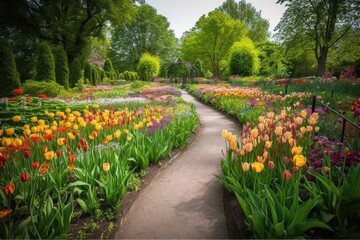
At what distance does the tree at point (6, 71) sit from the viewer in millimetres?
11375

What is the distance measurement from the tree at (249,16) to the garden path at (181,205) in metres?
47.0

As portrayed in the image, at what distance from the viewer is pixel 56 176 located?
2633 mm

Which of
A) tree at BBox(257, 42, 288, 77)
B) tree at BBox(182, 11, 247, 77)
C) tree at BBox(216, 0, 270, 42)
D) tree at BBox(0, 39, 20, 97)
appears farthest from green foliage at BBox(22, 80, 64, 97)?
tree at BBox(216, 0, 270, 42)

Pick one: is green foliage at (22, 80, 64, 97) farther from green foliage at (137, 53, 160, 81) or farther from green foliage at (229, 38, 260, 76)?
green foliage at (229, 38, 260, 76)

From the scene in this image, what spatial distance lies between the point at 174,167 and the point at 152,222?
1.67 metres

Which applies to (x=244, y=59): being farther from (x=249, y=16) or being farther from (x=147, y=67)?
(x=249, y=16)

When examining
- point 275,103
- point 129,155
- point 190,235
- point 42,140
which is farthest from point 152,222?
point 275,103

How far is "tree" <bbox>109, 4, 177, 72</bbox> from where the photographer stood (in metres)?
43.3

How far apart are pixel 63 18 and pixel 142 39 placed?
2323cm

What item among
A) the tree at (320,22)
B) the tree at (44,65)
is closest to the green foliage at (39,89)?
the tree at (44,65)

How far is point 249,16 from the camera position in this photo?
44812 millimetres

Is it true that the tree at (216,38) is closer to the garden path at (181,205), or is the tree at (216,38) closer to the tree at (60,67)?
the tree at (60,67)

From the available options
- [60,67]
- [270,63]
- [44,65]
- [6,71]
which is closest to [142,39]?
[270,63]

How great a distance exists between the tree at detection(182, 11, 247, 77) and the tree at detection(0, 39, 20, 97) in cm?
2889
